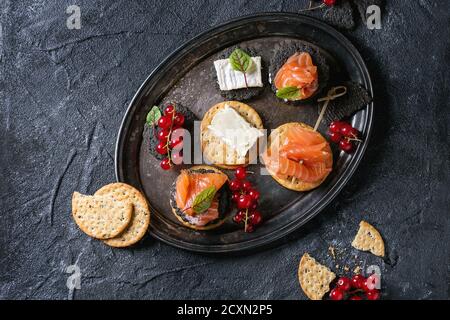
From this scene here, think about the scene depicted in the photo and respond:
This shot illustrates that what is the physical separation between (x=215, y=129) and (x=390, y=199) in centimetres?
112

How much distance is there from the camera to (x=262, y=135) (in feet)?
13.1

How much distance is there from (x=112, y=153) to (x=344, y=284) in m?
1.60

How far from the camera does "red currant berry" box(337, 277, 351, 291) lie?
392 centimetres

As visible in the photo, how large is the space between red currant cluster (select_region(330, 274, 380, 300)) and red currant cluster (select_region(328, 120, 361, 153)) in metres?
0.75

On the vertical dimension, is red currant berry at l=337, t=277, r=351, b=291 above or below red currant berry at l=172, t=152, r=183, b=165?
below

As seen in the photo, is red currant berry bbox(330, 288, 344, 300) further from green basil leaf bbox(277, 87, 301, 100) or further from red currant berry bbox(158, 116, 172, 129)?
red currant berry bbox(158, 116, 172, 129)

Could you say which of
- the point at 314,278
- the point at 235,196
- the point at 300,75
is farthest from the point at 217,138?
the point at 314,278

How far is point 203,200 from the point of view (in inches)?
149

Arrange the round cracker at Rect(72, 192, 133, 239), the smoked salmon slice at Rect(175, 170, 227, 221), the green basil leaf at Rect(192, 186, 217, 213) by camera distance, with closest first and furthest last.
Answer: the green basil leaf at Rect(192, 186, 217, 213) < the smoked salmon slice at Rect(175, 170, 227, 221) < the round cracker at Rect(72, 192, 133, 239)

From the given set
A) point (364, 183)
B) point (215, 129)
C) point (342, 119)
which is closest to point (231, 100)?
point (215, 129)

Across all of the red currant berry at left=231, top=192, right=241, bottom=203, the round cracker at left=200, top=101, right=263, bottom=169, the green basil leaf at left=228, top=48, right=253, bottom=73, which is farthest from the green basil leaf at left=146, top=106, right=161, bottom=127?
the red currant berry at left=231, top=192, right=241, bottom=203

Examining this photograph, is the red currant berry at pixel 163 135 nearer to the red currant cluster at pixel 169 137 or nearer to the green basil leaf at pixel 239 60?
the red currant cluster at pixel 169 137

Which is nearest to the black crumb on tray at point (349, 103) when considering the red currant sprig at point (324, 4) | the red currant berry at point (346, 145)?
the red currant berry at point (346, 145)

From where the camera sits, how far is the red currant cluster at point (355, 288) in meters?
3.91
